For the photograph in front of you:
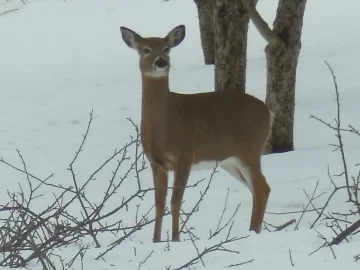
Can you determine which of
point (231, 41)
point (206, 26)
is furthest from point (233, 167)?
point (206, 26)

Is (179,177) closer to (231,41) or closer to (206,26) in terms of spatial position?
(231,41)

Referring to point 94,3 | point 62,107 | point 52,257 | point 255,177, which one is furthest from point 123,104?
point 94,3

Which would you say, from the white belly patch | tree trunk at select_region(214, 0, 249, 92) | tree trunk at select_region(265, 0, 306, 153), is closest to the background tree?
tree trunk at select_region(265, 0, 306, 153)

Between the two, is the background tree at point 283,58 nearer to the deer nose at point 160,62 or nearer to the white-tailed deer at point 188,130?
the white-tailed deer at point 188,130

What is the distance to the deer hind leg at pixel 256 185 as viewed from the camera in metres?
6.98

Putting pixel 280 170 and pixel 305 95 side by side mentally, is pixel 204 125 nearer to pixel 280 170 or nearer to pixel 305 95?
pixel 280 170

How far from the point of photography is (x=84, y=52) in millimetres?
17969

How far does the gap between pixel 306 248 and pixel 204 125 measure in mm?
2482

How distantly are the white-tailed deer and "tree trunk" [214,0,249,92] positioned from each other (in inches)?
72.5

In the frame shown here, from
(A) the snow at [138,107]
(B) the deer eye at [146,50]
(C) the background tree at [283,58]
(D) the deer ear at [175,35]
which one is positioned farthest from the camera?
(C) the background tree at [283,58]

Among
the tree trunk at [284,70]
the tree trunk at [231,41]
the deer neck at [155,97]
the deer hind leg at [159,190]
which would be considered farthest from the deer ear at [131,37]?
the tree trunk at [284,70]

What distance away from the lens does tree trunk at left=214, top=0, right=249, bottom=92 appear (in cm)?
884

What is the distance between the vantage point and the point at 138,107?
487 inches

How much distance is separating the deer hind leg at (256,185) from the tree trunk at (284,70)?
2158 millimetres
